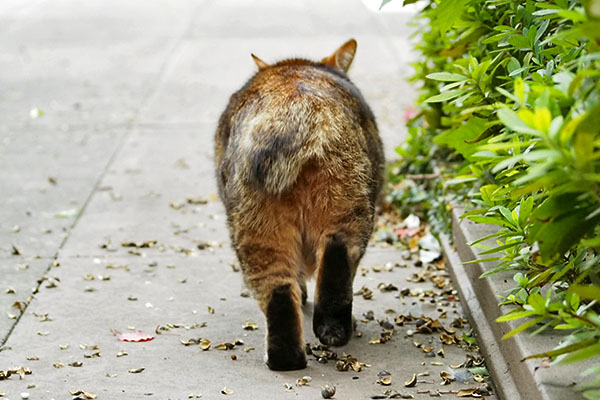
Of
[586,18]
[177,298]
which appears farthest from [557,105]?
[177,298]

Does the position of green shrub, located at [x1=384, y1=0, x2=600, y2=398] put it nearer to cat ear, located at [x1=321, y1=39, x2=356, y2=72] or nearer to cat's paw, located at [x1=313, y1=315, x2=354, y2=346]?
cat ear, located at [x1=321, y1=39, x2=356, y2=72]

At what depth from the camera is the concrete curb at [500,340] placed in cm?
361

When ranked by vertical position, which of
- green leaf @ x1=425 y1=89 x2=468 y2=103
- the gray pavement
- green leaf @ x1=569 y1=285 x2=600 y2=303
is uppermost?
green leaf @ x1=425 y1=89 x2=468 y2=103

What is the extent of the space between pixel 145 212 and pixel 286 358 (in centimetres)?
308

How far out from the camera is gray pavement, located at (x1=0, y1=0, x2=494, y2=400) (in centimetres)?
475

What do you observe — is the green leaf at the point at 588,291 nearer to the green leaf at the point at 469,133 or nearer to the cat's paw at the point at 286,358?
the green leaf at the point at 469,133

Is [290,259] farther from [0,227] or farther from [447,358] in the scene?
→ [0,227]

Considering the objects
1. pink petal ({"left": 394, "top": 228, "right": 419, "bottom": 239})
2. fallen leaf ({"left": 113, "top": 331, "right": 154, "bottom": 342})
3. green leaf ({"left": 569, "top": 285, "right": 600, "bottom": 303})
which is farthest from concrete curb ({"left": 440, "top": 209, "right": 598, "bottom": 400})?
fallen leaf ({"left": 113, "top": 331, "right": 154, "bottom": 342})

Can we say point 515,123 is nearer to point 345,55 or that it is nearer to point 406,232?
point 345,55

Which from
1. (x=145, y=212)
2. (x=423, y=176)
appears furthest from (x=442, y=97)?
(x=145, y=212)

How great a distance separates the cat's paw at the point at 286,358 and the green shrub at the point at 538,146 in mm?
1072

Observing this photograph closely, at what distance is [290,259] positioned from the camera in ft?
15.1

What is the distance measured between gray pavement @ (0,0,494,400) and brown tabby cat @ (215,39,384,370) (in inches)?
12.7

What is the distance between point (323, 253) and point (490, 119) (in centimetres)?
110
